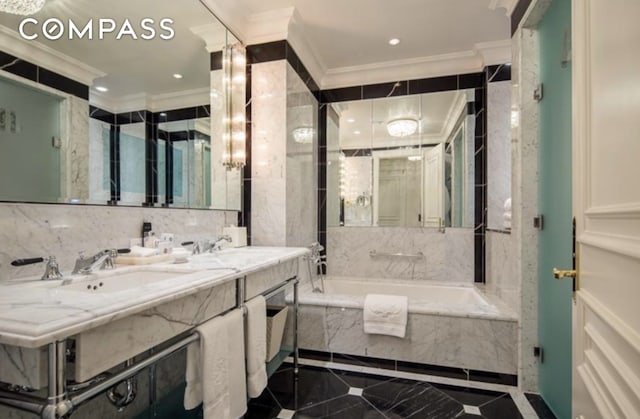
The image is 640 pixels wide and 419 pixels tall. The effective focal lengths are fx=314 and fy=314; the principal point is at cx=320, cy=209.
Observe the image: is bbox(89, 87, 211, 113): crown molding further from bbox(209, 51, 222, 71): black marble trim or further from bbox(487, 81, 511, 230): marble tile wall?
bbox(487, 81, 511, 230): marble tile wall

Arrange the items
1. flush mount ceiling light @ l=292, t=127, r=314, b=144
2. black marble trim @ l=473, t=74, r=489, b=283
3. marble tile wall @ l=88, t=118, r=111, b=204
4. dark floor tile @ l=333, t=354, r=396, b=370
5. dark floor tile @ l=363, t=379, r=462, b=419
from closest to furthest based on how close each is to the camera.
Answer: marble tile wall @ l=88, t=118, r=111, b=204 → dark floor tile @ l=363, t=379, r=462, b=419 → dark floor tile @ l=333, t=354, r=396, b=370 → flush mount ceiling light @ l=292, t=127, r=314, b=144 → black marble trim @ l=473, t=74, r=489, b=283

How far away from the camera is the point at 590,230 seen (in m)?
0.77

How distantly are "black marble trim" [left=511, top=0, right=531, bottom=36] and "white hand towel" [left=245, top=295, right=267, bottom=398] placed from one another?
7.54 feet

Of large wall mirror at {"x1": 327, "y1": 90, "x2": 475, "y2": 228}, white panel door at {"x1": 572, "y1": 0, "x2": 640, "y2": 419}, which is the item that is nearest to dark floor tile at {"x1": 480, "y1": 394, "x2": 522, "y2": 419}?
white panel door at {"x1": 572, "y1": 0, "x2": 640, "y2": 419}

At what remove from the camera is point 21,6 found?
1.14 meters

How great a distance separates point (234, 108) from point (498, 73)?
7.77 ft

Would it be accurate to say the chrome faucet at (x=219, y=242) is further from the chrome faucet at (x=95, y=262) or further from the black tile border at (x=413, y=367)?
the black tile border at (x=413, y=367)

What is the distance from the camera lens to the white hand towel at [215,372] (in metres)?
1.13

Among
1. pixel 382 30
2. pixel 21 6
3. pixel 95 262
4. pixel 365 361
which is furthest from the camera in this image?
pixel 382 30

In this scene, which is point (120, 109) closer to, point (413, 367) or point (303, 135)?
point (303, 135)

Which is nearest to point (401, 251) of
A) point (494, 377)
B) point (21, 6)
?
point (494, 377)

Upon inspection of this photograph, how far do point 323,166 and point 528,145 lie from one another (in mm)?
1887

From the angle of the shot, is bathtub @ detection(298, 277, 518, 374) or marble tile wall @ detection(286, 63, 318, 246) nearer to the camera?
bathtub @ detection(298, 277, 518, 374)

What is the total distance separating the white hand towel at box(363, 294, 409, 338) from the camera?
2195 millimetres
